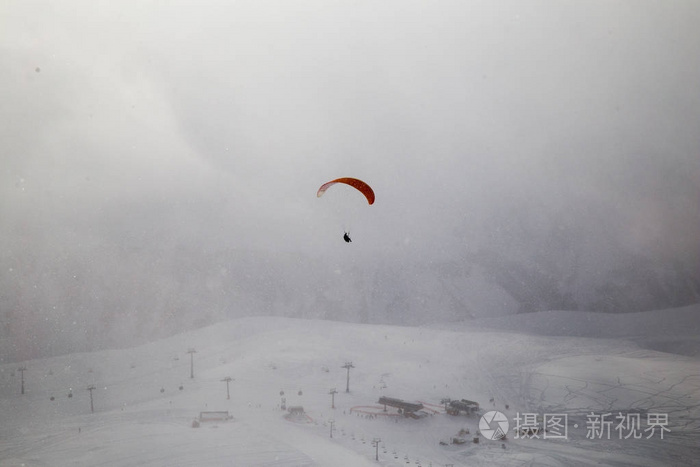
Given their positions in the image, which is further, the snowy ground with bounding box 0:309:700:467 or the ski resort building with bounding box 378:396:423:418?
the ski resort building with bounding box 378:396:423:418

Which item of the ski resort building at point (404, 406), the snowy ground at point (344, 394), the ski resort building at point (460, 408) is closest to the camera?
the snowy ground at point (344, 394)

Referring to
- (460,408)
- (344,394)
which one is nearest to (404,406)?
(460,408)

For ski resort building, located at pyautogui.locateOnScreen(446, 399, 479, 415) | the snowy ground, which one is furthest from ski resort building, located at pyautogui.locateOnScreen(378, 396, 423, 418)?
ski resort building, located at pyautogui.locateOnScreen(446, 399, 479, 415)

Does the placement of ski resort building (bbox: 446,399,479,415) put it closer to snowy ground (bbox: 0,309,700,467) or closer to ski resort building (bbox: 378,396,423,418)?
snowy ground (bbox: 0,309,700,467)

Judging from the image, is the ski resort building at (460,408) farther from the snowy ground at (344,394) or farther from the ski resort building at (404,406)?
the ski resort building at (404,406)

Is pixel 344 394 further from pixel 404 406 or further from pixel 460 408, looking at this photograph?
pixel 460 408

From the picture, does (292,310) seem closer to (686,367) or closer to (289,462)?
(289,462)

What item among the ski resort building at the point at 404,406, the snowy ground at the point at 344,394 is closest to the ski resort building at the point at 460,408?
the snowy ground at the point at 344,394

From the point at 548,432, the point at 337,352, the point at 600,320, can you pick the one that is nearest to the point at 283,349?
the point at 337,352
